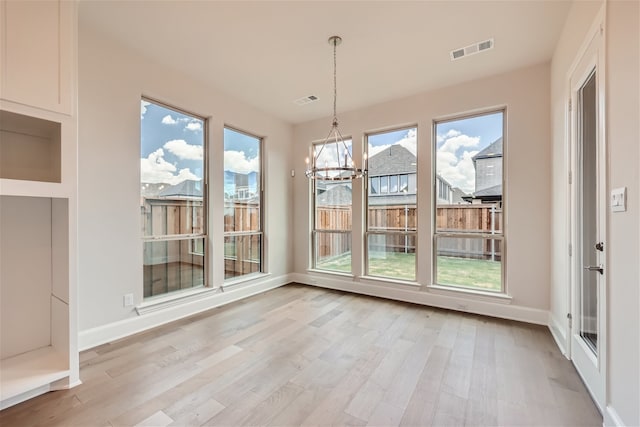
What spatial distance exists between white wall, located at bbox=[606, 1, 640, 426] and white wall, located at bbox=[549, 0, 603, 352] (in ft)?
2.56

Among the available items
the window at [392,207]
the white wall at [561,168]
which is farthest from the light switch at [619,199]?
the window at [392,207]

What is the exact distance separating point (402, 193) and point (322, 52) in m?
2.38

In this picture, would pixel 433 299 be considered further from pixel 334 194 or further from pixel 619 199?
pixel 619 199

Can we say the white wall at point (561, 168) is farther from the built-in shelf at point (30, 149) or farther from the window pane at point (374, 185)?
the built-in shelf at point (30, 149)

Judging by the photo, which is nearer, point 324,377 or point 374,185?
point 324,377

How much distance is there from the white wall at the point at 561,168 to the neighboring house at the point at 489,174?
59 cm

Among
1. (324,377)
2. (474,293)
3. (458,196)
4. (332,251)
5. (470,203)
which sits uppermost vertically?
(458,196)

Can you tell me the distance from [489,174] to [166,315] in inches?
180

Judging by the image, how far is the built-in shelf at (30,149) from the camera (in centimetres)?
211

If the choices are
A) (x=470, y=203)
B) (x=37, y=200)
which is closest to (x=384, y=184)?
(x=470, y=203)

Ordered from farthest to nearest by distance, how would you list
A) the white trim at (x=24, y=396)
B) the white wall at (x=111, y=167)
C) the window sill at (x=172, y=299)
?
the window sill at (x=172, y=299), the white wall at (x=111, y=167), the white trim at (x=24, y=396)

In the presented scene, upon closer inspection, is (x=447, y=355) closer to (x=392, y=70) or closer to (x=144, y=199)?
(x=392, y=70)

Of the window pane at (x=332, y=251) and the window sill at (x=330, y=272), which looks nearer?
the window sill at (x=330, y=272)

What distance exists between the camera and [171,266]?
11.8ft
